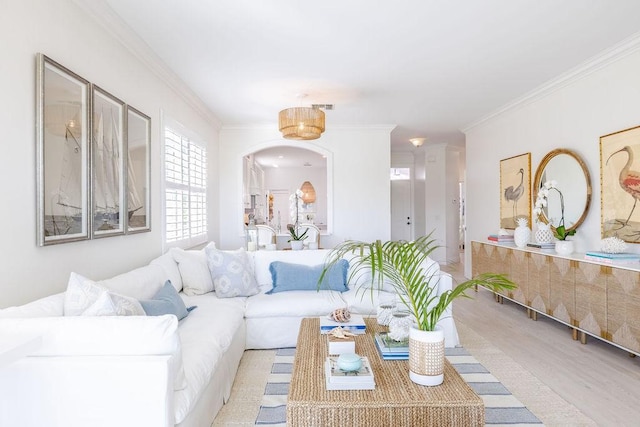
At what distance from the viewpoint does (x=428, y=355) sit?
5.48 feet

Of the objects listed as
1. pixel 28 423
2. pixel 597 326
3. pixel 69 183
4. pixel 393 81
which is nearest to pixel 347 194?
pixel 393 81

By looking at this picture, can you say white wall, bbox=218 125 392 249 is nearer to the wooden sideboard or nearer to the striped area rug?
the wooden sideboard

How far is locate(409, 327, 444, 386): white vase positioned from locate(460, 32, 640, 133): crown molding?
3.26 metres

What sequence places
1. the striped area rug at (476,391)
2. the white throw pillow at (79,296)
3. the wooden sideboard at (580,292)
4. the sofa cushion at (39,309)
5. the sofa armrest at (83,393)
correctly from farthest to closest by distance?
the wooden sideboard at (580,292) → the striped area rug at (476,391) → the white throw pillow at (79,296) → the sofa cushion at (39,309) → the sofa armrest at (83,393)

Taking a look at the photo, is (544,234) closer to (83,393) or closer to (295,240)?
(295,240)

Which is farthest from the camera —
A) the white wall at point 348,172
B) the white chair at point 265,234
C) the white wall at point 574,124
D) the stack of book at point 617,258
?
the white wall at point 348,172

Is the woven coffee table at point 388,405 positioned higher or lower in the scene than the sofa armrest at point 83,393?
lower

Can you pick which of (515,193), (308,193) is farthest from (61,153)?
(308,193)

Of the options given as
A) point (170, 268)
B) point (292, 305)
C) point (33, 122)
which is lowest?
point (292, 305)

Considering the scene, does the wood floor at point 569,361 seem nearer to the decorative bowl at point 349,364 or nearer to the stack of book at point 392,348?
the stack of book at point 392,348

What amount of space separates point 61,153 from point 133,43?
1343 mm

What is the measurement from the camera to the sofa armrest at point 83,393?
1423 mm

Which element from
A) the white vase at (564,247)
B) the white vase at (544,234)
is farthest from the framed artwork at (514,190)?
the white vase at (564,247)

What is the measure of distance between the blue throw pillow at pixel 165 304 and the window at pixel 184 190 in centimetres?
Result: 132
